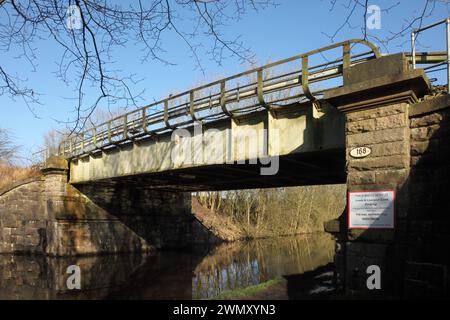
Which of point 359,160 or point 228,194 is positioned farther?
point 228,194

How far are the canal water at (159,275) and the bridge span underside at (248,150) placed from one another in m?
3.49

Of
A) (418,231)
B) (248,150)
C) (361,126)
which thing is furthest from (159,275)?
(418,231)

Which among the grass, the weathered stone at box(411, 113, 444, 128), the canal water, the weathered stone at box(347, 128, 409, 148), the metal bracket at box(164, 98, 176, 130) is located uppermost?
the metal bracket at box(164, 98, 176, 130)

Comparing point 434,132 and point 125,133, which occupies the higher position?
point 125,133

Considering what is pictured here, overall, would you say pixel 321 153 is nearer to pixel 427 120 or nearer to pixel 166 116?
pixel 427 120

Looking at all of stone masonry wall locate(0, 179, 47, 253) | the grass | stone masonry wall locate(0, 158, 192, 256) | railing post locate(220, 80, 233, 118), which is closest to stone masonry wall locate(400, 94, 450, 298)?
the grass

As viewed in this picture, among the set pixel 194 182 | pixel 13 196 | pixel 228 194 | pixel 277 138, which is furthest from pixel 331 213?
pixel 277 138

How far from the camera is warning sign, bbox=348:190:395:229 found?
25.3 feet

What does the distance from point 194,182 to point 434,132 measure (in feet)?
46.4

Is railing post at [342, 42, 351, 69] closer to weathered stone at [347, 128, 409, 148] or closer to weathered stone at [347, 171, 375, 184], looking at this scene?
weathered stone at [347, 128, 409, 148]

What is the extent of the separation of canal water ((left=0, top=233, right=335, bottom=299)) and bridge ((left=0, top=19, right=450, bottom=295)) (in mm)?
2489

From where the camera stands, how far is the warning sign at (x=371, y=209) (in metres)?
7.71

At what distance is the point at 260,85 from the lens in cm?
1122
